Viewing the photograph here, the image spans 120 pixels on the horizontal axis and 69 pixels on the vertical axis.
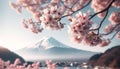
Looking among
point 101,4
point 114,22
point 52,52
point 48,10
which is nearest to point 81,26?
point 48,10

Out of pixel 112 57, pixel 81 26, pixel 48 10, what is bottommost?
pixel 81 26

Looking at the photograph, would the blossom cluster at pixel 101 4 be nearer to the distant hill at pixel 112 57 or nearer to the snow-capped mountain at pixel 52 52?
the distant hill at pixel 112 57

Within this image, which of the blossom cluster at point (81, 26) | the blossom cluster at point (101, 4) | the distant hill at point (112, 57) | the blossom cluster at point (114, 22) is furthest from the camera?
the distant hill at point (112, 57)

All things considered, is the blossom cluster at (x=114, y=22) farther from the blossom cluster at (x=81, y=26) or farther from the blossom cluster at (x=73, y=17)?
the blossom cluster at (x=81, y=26)

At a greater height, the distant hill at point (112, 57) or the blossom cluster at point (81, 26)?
the distant hill at point (112, 57)

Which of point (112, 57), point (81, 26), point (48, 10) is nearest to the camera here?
point (81, 26)

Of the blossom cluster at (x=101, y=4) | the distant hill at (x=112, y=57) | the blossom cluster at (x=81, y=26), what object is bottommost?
the blossom cluster at (x=81, y=26)

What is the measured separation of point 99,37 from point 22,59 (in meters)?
2.05

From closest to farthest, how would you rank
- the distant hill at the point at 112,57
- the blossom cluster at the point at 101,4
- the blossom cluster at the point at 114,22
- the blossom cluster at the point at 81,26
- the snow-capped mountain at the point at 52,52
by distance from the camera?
the blossom cluster at the point at 81,26 → the blossom cluster at the point at 101,4 → the blossom cluster at the point at 114,22 → the distant hill at the point at 112,57 → the snow-capped mountain at the point at 52,52

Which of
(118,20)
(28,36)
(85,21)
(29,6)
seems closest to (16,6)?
(29,6)

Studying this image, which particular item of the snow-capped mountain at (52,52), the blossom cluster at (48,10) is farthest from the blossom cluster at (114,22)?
the snow-capped mountain at (52,52)

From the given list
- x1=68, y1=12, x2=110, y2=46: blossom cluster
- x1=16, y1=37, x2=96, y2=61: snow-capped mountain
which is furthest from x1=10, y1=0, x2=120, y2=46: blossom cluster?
x1=16, y1=37, x2=96, y2=61: snow-capped mountain

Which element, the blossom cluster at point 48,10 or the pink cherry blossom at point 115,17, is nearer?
the blossom cluster at point 48,10

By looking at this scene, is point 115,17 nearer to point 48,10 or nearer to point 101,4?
point 101,4
